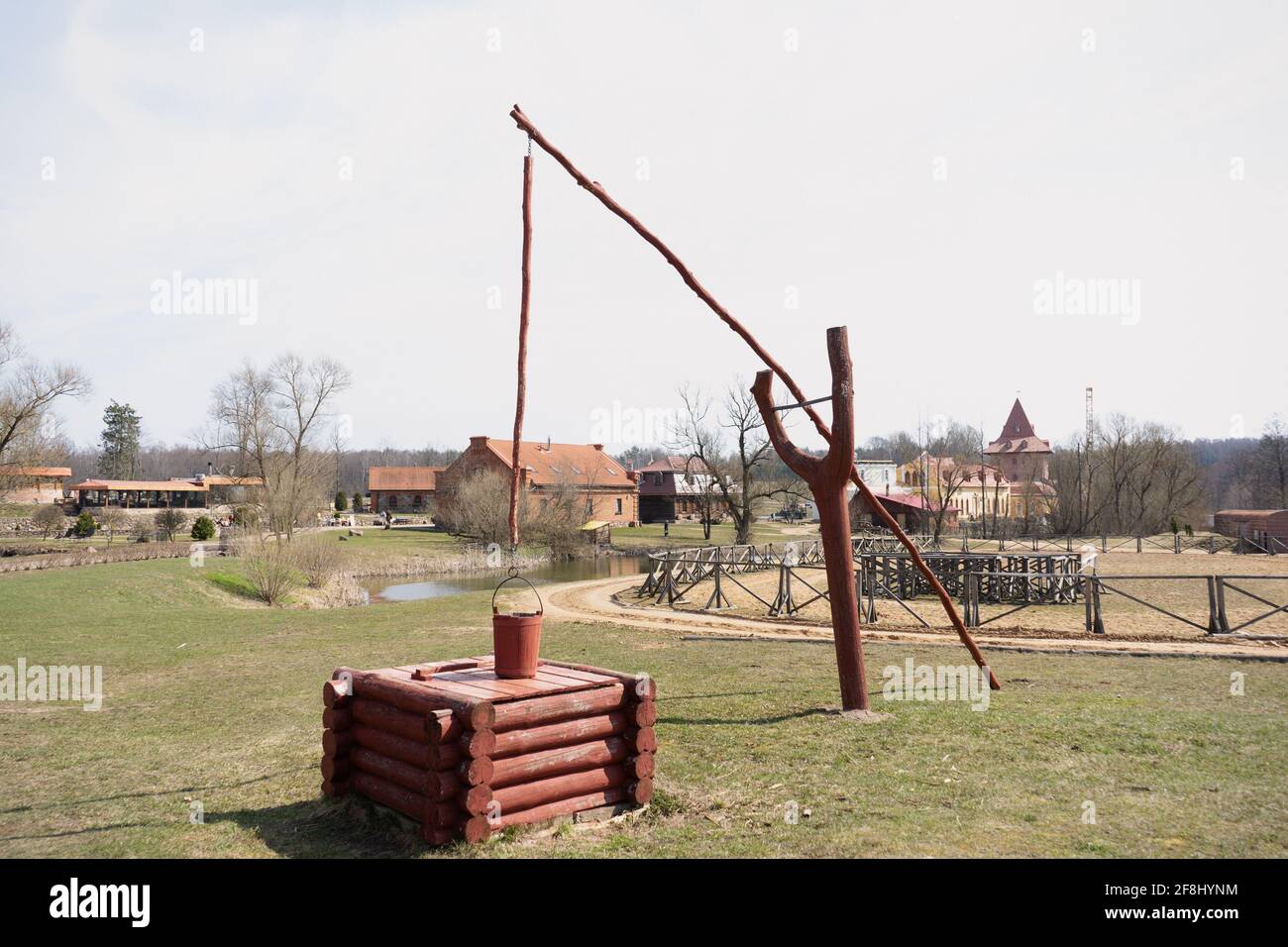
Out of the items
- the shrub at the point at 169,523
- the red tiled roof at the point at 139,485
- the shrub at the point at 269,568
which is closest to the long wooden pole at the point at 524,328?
the shrub at the point at 269,568

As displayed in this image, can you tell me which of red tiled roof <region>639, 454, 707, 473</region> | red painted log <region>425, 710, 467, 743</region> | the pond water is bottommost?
the pond water

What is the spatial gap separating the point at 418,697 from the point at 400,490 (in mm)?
82453

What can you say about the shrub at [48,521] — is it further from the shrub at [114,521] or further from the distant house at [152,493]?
the distant house at [152,493]

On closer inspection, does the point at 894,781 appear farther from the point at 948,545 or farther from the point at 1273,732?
the point at 948,545

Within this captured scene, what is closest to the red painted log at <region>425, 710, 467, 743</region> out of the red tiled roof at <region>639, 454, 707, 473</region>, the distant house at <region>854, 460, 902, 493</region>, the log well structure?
the log well structure

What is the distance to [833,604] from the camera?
970 cm

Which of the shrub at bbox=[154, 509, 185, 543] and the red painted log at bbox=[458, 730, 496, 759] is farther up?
the red painted log at bbox=[458, 730, 496, 759]

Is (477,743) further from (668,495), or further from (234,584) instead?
(668,495)

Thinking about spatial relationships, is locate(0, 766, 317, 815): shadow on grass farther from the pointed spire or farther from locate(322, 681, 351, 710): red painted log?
the pointed spire

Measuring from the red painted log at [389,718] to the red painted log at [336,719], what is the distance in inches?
2.7

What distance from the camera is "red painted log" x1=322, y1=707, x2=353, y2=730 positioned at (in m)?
6.84
